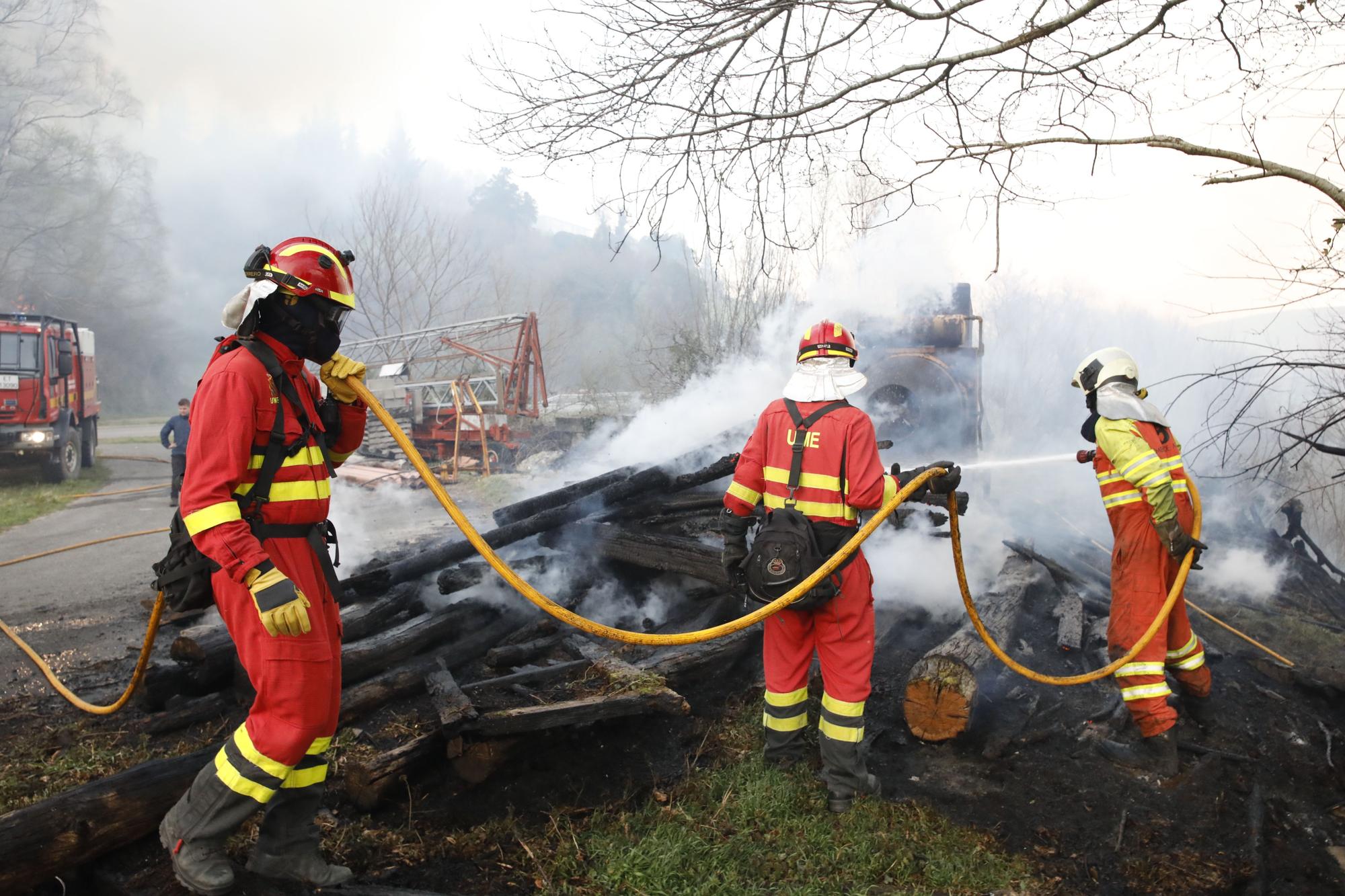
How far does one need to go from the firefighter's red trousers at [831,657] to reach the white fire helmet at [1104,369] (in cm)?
201

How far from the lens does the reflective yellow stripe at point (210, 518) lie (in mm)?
2467

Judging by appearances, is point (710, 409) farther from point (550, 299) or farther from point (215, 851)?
point (550, 299)

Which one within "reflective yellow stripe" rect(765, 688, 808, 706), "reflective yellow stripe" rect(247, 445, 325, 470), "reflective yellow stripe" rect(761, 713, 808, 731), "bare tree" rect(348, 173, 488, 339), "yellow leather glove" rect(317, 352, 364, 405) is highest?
"bare tree" rect(348, 173, 488, 339)

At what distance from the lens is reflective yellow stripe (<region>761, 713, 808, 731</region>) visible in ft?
12.8

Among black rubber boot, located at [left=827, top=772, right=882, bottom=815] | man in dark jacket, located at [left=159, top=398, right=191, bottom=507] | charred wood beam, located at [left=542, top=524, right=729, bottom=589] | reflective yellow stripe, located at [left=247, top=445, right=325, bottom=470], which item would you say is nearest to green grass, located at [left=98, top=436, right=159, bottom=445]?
man in dark jacket, located at [left=159, top=398, right=191, bottom=507]

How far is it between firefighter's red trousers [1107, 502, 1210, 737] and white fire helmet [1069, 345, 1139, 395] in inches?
32.0

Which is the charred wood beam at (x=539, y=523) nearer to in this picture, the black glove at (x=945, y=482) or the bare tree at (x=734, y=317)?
the black glove at (x=945, y=482)

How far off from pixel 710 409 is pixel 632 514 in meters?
2.85

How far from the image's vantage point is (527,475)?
15.0 m

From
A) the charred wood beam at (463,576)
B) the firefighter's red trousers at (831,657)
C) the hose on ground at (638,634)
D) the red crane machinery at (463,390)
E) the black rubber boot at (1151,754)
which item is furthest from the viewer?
the red crane machinery at (463,390)

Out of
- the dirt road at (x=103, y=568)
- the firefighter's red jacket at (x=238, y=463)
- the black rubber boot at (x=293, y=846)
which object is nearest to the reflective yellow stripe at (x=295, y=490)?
the firefighter's red jacket at (x=238, y=463)

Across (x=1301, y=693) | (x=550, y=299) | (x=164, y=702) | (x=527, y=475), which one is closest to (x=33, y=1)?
(x=550, y=299)

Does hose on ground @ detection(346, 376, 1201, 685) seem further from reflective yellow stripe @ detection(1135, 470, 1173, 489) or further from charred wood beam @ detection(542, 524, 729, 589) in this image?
charred wood beam @ detection(542, 524, 729, 589)

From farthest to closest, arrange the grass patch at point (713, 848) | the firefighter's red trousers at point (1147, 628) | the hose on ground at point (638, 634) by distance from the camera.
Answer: the firefighter's red trousers at point (1147, 628)
the hose on ground at point (638, 634)
the grass patch at point (713, 848)
